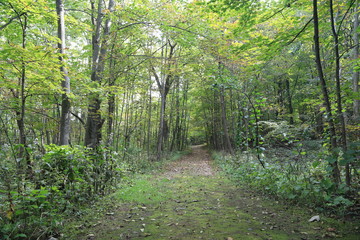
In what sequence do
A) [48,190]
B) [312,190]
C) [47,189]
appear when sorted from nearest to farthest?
[48,190] → [47,189] → [312,190]

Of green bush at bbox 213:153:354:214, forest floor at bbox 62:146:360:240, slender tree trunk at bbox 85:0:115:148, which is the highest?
slender tree trunk at bbox 85:0:115:148

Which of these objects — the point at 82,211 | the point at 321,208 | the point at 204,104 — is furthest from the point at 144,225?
the point at 204,104

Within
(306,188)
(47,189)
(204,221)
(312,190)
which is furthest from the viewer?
(306,188)

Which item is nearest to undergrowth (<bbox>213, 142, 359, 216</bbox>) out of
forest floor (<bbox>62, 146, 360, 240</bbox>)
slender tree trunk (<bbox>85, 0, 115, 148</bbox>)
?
forest floor (<bbox>62, 146, 360, 240</bbox>)

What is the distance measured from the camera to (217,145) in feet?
76.3

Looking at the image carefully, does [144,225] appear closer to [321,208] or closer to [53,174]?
[53,174]

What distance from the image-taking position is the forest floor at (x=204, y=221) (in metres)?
2.90

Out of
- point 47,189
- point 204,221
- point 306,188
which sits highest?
point 47,189

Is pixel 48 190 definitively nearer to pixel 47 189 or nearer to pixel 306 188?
pixel 47 189

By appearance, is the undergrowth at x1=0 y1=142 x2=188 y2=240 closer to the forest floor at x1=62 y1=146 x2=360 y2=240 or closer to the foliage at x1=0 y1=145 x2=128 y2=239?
the foliage at x1=0 y1=145 x2=128 y2=239

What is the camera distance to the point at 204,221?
3543 mm

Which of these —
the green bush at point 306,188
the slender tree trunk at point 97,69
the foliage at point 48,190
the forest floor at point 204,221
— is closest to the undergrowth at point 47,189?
the foliage at point 48,190

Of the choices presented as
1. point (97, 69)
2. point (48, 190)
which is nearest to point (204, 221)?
point (48, 190)

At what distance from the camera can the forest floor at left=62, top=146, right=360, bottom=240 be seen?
290 centimetres
